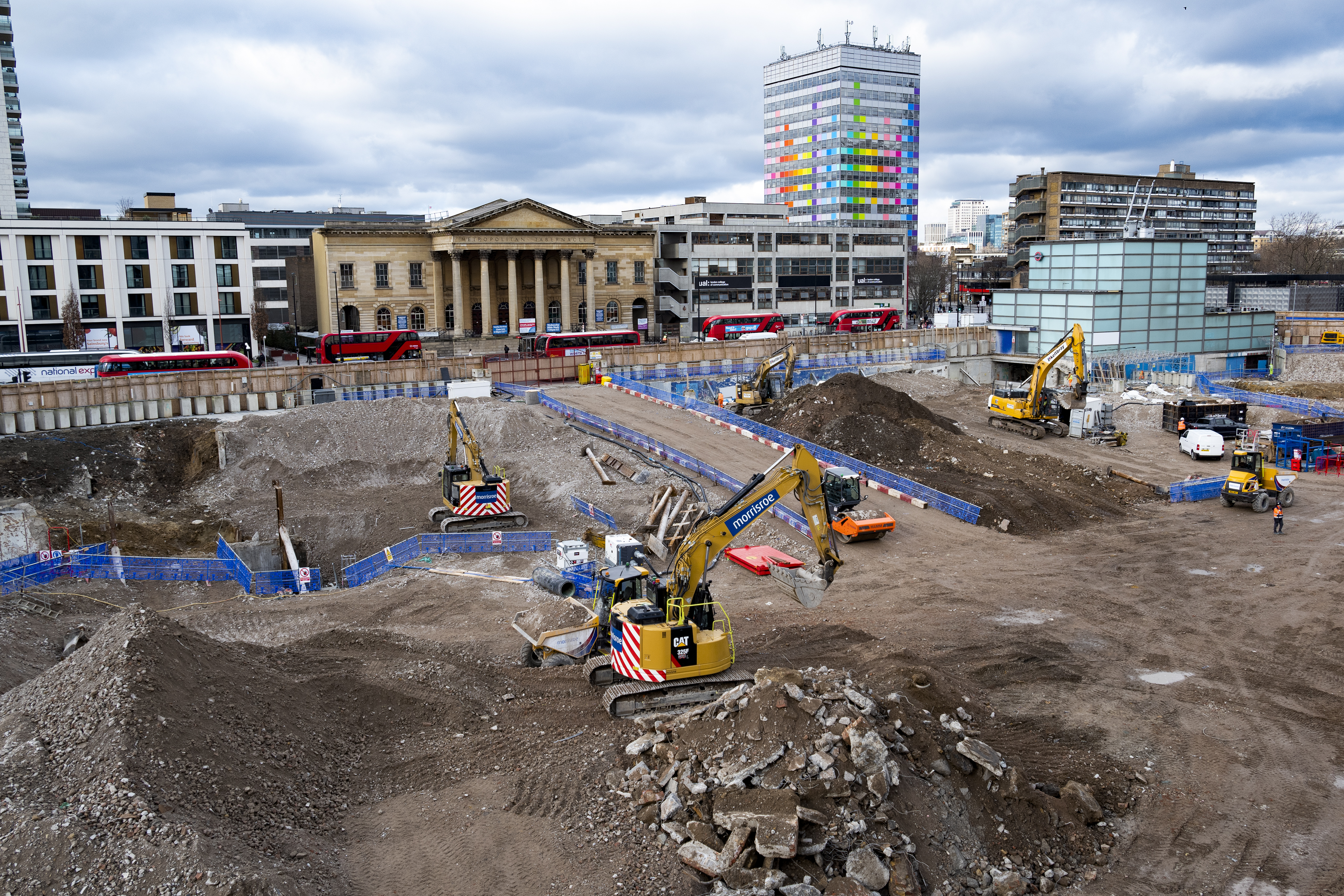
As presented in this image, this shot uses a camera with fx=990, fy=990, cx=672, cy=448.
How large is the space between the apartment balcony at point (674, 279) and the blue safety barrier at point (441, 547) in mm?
62250

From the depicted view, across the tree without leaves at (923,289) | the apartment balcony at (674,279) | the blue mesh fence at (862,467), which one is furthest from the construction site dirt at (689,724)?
the tree without leaves at (923,289)

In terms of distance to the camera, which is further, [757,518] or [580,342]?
[580,342]

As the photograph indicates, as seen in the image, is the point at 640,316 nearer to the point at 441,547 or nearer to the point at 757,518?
the point at 441,547

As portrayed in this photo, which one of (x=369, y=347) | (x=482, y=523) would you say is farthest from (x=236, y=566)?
(x=369, y=347)

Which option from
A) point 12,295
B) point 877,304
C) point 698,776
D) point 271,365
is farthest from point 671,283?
point 698,776

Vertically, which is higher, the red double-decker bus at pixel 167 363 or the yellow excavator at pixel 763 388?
the red double-decker bus at pixel 167 363

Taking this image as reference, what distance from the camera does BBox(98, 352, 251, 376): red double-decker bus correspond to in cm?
5278

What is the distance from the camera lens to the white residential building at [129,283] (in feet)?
226

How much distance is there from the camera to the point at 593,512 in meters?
35.6

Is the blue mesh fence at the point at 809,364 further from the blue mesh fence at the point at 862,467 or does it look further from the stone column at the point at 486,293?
the stone column at the point at 486,293

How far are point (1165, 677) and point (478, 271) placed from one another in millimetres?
71909

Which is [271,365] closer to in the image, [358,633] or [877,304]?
[358,633]

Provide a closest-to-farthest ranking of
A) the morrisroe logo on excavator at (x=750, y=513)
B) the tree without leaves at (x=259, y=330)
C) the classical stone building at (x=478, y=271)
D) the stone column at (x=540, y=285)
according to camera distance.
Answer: the morrisroe logo on excavator at (x=750, y=513), the tree without leaves at (x=259, y=330), the classical stone building at (x=478, y=271), the stone column at (x=540, y=285)

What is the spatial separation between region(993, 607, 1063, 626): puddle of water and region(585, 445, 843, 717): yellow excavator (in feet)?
24.1
